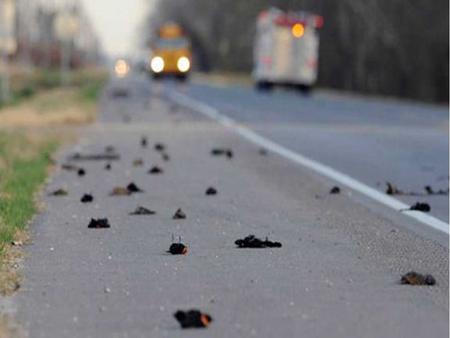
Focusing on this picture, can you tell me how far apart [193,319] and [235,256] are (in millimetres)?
2454

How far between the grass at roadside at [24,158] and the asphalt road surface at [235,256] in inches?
6.6

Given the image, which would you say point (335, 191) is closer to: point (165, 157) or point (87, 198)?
point (87, 198)

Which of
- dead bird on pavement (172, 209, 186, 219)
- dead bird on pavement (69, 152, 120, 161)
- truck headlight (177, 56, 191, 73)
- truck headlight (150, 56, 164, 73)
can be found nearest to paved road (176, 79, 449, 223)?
dead bird on pavement (172, 209, 186, 219)

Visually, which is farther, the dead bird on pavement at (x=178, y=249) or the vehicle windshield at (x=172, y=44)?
the vehicle windshield at (x=172, y=44)

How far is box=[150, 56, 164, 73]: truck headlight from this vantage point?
81812 millimetres

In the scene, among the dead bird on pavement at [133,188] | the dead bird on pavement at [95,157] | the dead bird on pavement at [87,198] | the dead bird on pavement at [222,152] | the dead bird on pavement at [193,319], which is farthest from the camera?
the dead bird on pavement at [222,152]

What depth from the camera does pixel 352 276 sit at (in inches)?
330

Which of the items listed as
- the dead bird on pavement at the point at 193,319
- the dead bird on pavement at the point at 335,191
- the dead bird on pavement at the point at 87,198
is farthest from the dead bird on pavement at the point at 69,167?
the dead bird on pavement at the point at 193,319

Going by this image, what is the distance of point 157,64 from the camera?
3228 inches

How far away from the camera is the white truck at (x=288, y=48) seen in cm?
5725

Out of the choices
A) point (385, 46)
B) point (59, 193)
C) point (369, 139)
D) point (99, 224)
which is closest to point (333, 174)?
point (59, 193)

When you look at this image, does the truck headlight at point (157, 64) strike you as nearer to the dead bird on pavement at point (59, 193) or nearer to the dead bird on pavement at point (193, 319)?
the dead bird on pavement at point (59, 193)

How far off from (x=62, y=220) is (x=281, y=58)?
46998 millimetres

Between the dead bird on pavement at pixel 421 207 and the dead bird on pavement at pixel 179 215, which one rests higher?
the dead bird on pavement at pixel 179 215
